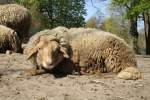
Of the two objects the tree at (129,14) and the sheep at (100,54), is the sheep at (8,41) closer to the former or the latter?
the sheep at (100,54)

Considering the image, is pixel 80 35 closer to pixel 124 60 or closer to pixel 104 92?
pixel 124 60

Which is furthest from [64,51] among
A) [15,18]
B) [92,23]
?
[92,23]

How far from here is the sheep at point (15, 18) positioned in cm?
2078

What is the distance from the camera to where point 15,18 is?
21.0 metres

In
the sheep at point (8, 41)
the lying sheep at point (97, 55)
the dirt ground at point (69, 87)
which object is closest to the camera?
the dirt ground at point (69, 87)

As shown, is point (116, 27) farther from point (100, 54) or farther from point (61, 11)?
point (100, 54)

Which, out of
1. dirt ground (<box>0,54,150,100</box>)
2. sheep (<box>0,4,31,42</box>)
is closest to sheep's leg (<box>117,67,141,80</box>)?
dirt ground (<box>0,54,150,100</box>)

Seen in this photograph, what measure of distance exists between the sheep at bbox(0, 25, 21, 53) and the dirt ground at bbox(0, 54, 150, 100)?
4.65 m

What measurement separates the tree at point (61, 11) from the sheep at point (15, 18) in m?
16.8

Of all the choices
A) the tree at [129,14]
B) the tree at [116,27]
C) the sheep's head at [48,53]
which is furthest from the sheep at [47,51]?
the tree at [116,27]

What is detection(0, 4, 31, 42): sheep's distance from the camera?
2078 cm

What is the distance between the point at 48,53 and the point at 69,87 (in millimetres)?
1131

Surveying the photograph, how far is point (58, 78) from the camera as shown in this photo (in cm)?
1214

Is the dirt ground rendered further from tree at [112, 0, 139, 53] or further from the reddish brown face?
tree at [112, 0, 139, 53]
